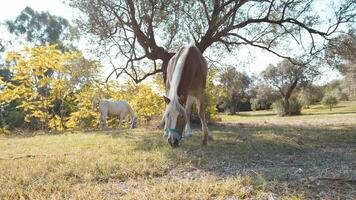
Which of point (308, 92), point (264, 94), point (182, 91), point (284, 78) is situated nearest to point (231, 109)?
point (264, 94)

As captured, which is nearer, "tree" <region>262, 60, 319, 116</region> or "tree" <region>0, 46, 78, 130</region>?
"tree" <region>0, 46, 78, 130</region>

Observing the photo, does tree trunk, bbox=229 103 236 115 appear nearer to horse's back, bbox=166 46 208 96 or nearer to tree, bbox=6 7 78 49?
tree, bbox=6 7 78 49

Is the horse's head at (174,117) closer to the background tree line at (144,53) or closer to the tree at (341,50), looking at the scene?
the background tree line at (144,53)

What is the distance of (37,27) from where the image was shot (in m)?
33.5

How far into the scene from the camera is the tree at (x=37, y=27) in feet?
108

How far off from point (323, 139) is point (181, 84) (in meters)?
4.25

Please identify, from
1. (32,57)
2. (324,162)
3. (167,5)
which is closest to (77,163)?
(324,162)

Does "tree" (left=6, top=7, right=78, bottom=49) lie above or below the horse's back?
above

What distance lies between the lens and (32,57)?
46.4ft

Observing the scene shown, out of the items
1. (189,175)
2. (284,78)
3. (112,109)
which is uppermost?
(284,78)

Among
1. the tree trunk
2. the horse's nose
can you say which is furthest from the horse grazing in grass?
the tree trunk

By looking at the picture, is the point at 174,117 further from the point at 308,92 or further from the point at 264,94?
the point at 264,94

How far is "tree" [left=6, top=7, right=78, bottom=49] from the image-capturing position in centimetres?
3306

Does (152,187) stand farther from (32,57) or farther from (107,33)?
(32,57)
